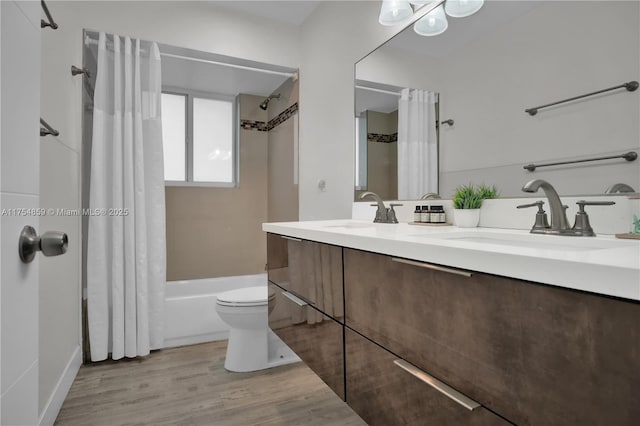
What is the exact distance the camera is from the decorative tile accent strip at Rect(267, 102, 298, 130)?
3142 mm

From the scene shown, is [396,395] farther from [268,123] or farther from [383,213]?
[268,123]

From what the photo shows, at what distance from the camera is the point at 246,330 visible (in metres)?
2.30

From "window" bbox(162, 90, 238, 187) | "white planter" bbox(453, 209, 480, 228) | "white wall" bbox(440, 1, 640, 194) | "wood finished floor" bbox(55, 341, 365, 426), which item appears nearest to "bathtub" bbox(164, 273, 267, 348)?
"wood finished floor" bbox(55, 341, 365, 426)

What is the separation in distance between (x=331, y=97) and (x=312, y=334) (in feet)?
5.75

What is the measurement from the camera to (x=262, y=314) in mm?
2254

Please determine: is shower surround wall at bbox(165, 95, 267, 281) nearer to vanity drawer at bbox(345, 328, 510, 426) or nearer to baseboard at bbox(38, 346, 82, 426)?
baseboard at bbox(38, 346, 82, 426)

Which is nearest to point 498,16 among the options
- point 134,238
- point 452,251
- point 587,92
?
point 587,92

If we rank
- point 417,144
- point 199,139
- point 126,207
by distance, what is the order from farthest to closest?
point 199,139 < point 126,207 < point 417,144

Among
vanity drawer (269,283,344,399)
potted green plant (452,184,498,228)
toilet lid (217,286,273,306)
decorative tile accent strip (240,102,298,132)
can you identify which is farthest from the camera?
decorative tile accent strip (240,102,298,132)

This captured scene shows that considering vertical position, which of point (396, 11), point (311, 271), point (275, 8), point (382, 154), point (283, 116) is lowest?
point (311, 271)

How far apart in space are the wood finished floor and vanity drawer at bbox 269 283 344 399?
0.45 meters

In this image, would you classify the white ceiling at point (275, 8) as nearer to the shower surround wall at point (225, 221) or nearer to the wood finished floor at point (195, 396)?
the shower surround wall at point (225, 221)

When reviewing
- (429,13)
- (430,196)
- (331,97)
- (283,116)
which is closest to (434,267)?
(430,196)

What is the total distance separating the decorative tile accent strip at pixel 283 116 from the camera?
314 centimetres
